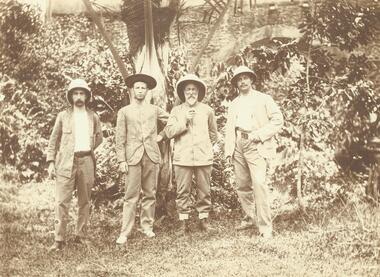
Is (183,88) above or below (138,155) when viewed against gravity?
above

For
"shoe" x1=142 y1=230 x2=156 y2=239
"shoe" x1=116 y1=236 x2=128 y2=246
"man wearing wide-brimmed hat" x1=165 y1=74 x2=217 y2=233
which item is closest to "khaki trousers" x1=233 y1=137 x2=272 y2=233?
"man wearing wide-brimmed hat" x1=165 y1=74 x2=217 y2=233

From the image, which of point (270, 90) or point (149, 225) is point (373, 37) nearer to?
point (270, 90)

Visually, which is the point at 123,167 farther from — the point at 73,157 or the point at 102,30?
the point at 102,30

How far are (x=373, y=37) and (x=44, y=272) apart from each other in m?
4.17

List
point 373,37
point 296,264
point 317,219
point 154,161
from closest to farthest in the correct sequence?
point 296,264 → point 154,161 → point 317,219 → point 373,37

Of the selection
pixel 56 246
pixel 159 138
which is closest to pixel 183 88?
pixel 159 138

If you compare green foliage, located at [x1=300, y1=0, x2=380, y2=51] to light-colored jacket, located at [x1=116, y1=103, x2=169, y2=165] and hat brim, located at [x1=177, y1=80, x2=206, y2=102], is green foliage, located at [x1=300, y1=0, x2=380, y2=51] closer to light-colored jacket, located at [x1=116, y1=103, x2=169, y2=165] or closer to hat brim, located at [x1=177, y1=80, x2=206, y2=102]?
hat brim, located at [x1=177, y1=80, x2=206, y2=102]

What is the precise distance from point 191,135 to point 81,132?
1012mm

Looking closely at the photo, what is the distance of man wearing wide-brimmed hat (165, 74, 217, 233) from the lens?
189 inches

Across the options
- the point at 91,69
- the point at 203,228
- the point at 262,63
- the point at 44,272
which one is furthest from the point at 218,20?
the point at 44,272

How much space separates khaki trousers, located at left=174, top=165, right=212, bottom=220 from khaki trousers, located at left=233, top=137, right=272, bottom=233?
308 mm

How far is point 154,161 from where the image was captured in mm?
4648

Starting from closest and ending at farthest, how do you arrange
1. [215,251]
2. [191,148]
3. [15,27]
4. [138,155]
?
[215,251] < [138,155] < [191,148] < [15,27]

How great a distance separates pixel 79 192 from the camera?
4.52 metres
